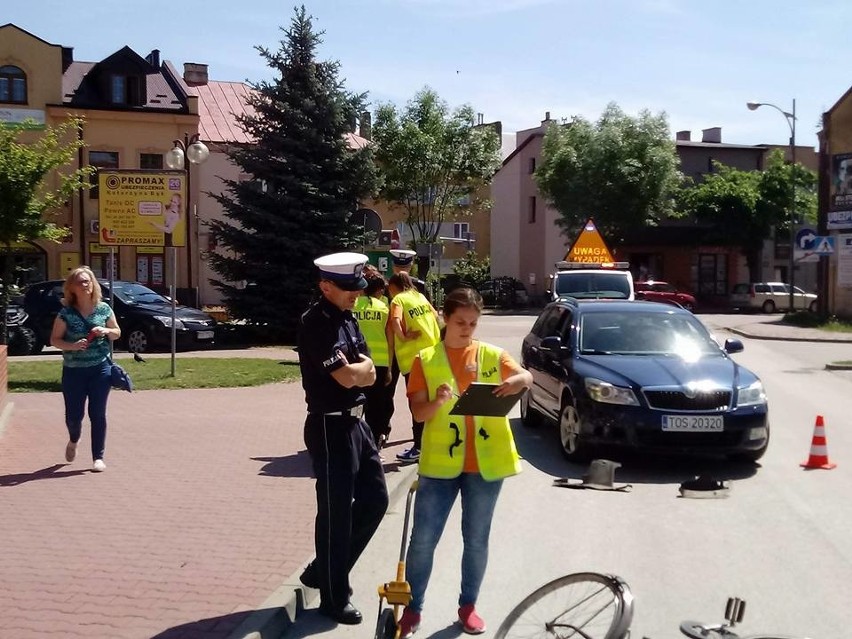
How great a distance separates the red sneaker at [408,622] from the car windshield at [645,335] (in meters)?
5.96

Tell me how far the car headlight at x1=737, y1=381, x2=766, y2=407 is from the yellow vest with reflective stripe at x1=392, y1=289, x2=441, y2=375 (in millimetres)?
2839

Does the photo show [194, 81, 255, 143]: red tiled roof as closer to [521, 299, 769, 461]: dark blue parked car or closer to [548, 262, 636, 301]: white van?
[548, 262, 636, 301]: white van

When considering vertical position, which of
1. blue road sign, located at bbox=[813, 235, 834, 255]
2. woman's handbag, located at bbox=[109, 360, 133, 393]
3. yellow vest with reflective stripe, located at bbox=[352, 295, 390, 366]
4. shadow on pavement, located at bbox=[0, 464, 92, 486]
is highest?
blue road sign, located at bbox=[813, 235, 834, 255]

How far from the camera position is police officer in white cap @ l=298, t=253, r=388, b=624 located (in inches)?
203

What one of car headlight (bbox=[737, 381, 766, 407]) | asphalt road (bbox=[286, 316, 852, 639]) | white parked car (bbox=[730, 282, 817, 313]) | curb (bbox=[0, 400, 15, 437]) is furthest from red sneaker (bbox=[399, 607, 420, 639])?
white parked car (bbox=[730, 282, 817, 313])

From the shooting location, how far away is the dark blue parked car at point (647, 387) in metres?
9.42

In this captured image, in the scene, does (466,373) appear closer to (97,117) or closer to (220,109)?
(97,117)

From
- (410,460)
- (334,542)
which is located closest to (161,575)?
(334,542)

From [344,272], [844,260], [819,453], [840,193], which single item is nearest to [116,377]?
[344,272]

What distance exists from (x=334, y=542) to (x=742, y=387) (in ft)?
18.2

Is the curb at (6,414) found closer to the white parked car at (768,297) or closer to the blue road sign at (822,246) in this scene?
the blue road sign at (822,246)

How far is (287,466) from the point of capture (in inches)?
378

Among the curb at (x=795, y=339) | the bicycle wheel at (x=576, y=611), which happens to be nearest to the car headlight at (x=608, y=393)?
the bicycle wheel at (x=576, y=611)

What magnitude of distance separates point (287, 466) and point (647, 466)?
3.45m
